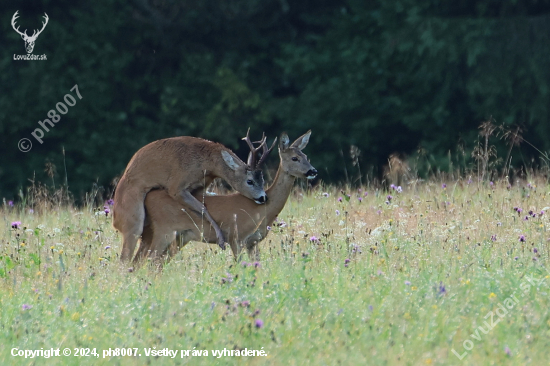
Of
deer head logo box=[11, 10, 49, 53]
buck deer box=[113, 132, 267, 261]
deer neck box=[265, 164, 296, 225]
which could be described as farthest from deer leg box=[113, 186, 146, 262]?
deer head logo box=[11, 10, 49, 53]

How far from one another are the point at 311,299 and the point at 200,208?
2413mm

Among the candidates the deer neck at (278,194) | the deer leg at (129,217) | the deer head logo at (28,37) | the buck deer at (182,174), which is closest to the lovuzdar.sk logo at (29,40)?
the deer head logo at (28,37)

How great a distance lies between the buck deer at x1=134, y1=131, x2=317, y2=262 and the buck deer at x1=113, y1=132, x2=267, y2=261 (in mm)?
81

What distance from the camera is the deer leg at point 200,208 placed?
7.32m

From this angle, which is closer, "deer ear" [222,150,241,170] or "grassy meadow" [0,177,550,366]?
"grassy meadow" [0,177,550,366]

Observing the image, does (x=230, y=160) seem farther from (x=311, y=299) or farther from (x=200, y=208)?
(x=311, y=299)

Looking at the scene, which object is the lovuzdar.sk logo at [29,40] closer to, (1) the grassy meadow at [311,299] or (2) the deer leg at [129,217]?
(1) the grassy meadow at [311,299]

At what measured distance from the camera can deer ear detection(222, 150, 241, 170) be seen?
304 inches

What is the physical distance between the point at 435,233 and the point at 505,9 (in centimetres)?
1181

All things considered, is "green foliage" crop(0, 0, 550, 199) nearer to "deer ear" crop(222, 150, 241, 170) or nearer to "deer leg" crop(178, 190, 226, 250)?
"deer ear" crop(222, 150, 241, 170)

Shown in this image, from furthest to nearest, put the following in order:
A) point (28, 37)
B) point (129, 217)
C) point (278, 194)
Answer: point (28, 37) → point (278, 194) → point (129, 217)

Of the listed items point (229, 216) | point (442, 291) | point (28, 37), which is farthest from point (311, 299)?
point (28, 37)

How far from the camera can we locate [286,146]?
7734 millimetres

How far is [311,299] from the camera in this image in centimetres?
525
